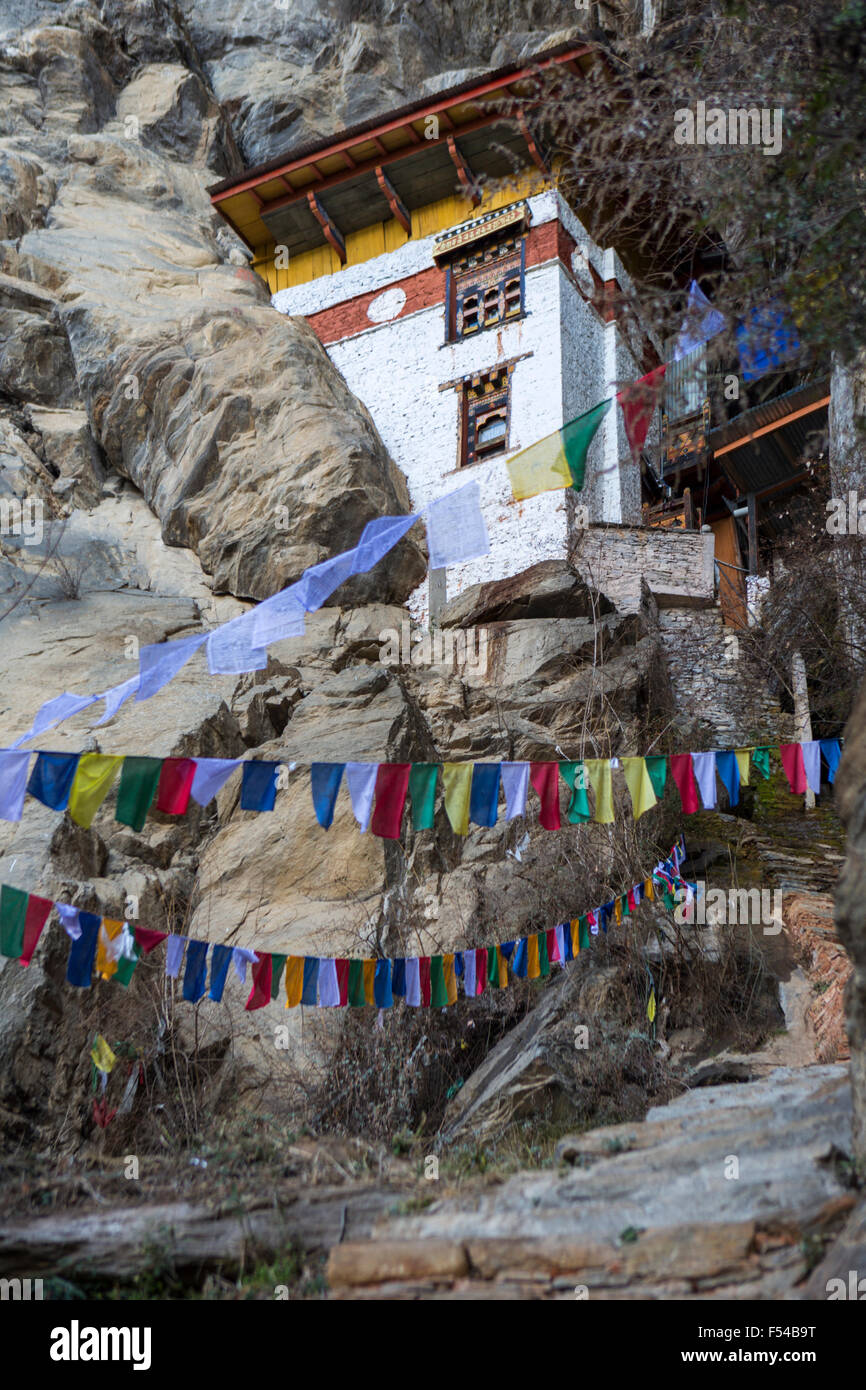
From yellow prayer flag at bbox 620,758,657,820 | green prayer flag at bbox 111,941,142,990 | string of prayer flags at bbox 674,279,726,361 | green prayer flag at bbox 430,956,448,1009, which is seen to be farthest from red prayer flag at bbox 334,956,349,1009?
string of prayer flags at bbox 674,279,726,361

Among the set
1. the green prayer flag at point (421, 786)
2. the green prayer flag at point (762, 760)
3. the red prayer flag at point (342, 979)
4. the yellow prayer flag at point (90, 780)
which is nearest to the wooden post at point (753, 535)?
the green prayer flag at point (762, 760)

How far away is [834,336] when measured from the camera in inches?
274

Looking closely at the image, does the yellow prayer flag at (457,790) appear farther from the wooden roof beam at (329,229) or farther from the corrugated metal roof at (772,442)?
the wooden roof beam at (329,229)

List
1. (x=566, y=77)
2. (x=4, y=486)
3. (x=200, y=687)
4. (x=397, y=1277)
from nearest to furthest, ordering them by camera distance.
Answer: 1. (x=397, y=1277)
2. (x=566, y=77)
3. (x=200, y=687)
4. (x=4, y=486)

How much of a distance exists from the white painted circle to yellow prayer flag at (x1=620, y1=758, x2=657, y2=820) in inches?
694

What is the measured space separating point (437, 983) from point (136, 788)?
3.11 m

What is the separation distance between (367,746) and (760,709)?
6.76 meters

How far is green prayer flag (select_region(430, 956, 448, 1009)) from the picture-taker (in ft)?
31.8

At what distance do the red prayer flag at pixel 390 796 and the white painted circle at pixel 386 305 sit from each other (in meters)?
18.2

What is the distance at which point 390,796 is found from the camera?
28.3 ft

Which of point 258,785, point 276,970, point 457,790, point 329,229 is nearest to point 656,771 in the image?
point 457,790

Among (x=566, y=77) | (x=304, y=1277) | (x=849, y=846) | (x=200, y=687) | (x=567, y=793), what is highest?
(x=566, y=77)

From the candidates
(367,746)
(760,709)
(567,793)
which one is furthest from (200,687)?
(760,709)

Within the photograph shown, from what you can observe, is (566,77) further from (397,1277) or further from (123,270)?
(123,270)
